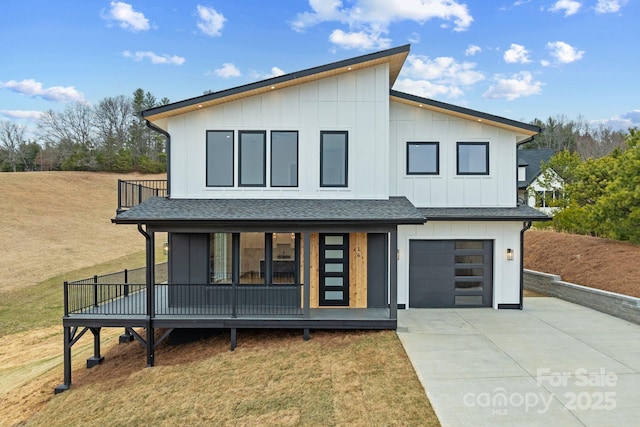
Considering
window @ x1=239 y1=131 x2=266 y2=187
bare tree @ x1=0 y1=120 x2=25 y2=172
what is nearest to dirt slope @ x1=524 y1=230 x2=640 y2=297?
window @ x1=239 y1=131 x2=266 y2=187

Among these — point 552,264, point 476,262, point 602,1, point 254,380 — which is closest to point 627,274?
point 552,264

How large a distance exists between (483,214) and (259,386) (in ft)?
24.5

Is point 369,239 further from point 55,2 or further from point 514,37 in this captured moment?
point 55,2

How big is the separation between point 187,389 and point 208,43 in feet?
151

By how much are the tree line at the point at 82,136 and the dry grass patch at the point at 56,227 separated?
783 centimetres

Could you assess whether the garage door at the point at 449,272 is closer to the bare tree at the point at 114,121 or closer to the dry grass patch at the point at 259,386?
the dry grass patch at the point at 259,386

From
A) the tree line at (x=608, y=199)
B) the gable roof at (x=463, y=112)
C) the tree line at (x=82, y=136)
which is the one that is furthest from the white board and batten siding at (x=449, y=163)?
the tree line at (x=82, y=136)

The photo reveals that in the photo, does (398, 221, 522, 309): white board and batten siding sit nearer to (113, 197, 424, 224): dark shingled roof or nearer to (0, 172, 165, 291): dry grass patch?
(113, 197, 424, 224): dark shingled roof

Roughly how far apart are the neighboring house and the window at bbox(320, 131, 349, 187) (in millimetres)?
6237

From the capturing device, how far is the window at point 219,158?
9.83 meters

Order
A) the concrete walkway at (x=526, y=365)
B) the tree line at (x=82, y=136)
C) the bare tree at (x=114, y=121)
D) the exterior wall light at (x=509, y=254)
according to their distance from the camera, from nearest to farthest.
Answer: the concrete walkway at (x=526, y=365) < the exterior wall light at (x=509, y=254) < the tree line at (x=82, y=136) < the bare tree at (x=114, y=121)

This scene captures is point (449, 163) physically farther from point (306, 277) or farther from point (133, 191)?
point (133, 191)

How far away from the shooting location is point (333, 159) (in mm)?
9859

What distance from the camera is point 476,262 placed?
10.7 meters
